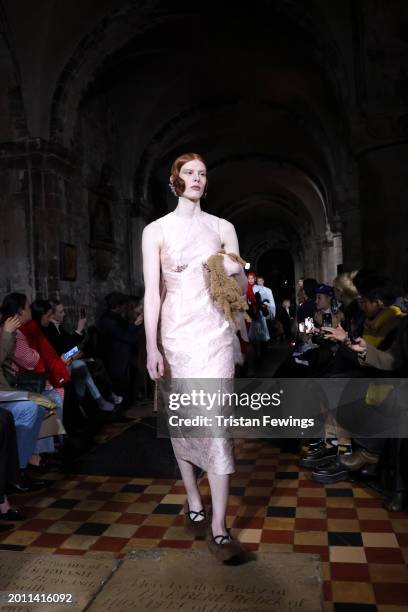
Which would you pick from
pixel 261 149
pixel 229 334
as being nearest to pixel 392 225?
pixel 229 334

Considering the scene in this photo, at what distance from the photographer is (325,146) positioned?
534 inches

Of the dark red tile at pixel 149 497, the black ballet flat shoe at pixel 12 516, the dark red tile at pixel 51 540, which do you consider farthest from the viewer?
the dark red tile at pixel 149 497

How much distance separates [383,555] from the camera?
2980 mm

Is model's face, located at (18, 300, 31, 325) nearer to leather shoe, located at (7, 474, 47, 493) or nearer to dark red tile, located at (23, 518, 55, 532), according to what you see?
leather shoe, located at (7, 474, 47, 493)

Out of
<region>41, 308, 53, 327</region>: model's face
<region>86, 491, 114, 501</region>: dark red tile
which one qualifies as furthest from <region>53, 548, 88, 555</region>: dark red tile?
<region>41, 308, 53, 327</region>: model's face

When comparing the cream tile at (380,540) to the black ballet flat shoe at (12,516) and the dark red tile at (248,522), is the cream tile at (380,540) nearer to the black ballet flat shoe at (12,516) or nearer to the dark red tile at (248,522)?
the dark red tile at (248,522)

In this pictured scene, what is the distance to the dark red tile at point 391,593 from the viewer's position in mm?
2525

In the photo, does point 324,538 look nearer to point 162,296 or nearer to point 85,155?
point 162,296

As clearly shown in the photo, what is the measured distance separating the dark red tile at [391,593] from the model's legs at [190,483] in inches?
39.9

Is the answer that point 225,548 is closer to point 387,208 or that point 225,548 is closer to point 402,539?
point 402,539

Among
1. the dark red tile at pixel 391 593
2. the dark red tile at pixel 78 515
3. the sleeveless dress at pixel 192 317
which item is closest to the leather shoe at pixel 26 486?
the dark red tile at pixel 78 515

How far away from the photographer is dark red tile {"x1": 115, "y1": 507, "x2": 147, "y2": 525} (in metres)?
3.59

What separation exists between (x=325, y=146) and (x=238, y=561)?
12.1 meters

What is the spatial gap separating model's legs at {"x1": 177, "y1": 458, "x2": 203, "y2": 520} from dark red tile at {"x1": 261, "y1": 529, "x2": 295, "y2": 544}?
15.8 inches
